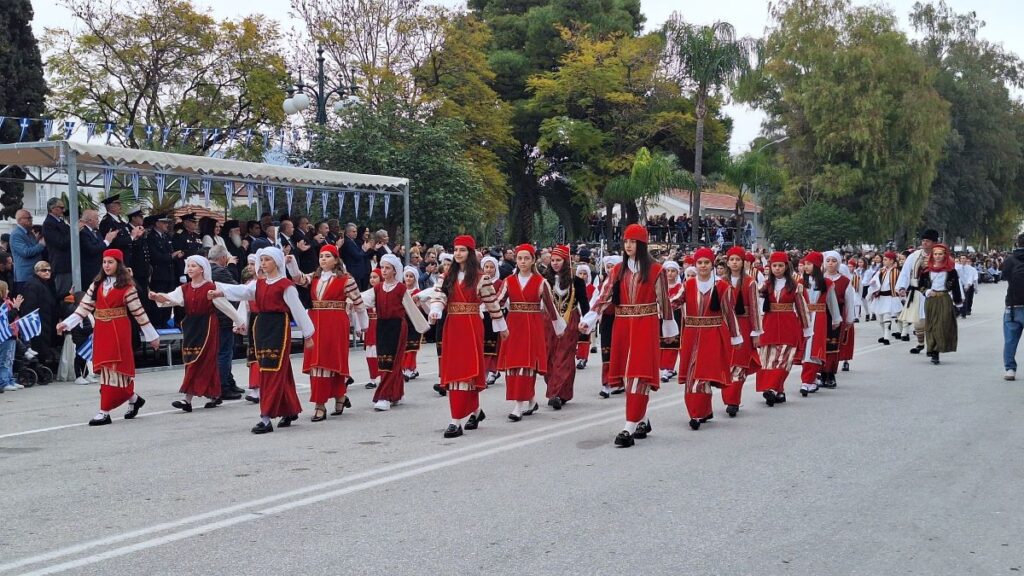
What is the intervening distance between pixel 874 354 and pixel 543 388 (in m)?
7.92

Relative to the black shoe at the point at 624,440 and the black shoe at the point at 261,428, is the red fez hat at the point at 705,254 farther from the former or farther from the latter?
the black shoe at the point at 261,428

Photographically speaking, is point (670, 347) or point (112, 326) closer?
point (112, 326)

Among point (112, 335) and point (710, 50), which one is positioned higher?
point (710, 50)

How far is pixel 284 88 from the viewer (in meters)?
41.1

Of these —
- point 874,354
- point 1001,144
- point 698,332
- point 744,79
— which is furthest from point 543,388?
point 1001,144

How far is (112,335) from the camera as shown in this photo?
10.8m

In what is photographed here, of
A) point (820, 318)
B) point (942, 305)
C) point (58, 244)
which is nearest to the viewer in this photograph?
point (820, 318)

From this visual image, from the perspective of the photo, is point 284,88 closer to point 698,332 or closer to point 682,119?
point 682,119

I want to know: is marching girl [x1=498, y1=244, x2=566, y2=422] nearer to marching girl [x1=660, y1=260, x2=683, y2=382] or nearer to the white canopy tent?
marching girl [x1=660, y1=260, x2=683, y2=382]

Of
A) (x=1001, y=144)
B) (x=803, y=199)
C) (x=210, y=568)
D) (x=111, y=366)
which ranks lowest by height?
(x=210, y=568)

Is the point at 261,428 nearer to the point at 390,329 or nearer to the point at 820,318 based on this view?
the point at 390,329

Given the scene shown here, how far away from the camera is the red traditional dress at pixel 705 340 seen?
10359 millimetres

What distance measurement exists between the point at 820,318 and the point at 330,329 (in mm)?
6435

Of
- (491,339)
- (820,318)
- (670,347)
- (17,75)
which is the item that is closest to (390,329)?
(491,339)
